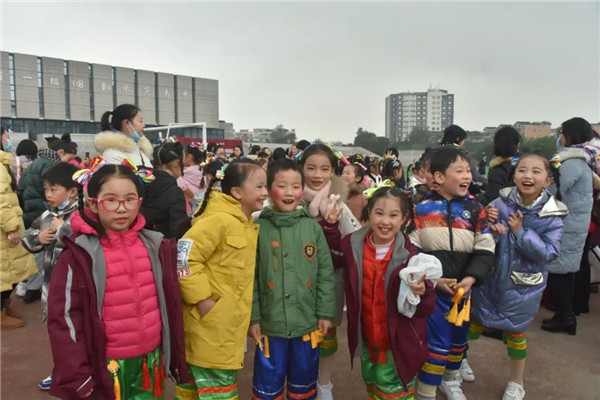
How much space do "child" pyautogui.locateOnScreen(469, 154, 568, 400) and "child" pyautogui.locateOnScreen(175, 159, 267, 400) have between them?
169 centimetres

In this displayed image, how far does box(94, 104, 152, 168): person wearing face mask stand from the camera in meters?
4.02

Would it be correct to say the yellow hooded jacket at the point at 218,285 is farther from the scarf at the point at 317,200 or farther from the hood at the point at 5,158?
the hood at the point at 5,158

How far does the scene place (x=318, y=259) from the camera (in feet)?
8.41

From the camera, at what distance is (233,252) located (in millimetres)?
2346

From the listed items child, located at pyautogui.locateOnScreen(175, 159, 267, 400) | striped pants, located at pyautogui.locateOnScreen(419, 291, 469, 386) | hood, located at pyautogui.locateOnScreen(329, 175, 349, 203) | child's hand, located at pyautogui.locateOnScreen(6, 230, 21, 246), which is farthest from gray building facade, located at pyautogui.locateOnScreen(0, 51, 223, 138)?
striped pants, located at pyautogui.locateOnScreen(419, 291, 469, 386)

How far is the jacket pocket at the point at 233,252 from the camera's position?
233 centimetres

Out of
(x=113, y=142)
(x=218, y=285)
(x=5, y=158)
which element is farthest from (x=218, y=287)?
(x=5, y=158)

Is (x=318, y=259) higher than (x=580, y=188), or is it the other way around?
(x=580, y=188)

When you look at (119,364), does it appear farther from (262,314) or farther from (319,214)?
(319,214)

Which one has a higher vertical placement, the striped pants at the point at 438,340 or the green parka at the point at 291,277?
the green parka at the point at 291,277

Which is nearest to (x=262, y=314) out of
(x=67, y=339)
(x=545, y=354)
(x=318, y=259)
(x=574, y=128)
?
(x=318, y=259)

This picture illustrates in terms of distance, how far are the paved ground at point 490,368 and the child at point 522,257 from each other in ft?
1.15

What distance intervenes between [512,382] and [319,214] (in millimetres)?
1805

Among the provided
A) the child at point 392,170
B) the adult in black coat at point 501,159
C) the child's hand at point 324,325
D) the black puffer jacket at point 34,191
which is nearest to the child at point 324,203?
the child's hand at point 324,325
